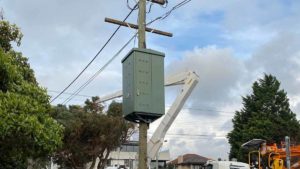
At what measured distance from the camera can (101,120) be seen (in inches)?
1638

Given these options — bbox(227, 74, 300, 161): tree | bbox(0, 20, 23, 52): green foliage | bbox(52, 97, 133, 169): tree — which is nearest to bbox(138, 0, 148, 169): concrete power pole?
bbox(0, 20, 23, 52): green foliage

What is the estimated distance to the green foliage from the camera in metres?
13.3

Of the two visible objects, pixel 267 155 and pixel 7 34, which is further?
pixel 267 155

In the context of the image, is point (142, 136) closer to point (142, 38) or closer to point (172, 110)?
point (142, 38)

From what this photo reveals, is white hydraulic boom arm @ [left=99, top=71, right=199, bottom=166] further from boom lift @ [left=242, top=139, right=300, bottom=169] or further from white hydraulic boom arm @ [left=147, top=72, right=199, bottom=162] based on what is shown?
boom lift @ [left=242, top=139, right=300, bottom=169]

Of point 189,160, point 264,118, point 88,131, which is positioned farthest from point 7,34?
point 189,160

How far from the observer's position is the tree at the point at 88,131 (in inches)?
1606

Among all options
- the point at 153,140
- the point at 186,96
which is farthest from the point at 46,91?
the point at 186,96

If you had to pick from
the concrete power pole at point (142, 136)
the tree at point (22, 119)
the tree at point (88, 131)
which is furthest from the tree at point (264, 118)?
the tree at point (22, 119)

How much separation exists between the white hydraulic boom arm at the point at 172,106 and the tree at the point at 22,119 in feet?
38.9

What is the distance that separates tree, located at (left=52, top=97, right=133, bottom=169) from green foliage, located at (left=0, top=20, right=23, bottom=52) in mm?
26963

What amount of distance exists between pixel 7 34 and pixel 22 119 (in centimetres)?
366

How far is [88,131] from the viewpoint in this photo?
42.1 meters

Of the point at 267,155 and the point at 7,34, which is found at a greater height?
the point at 7,34
